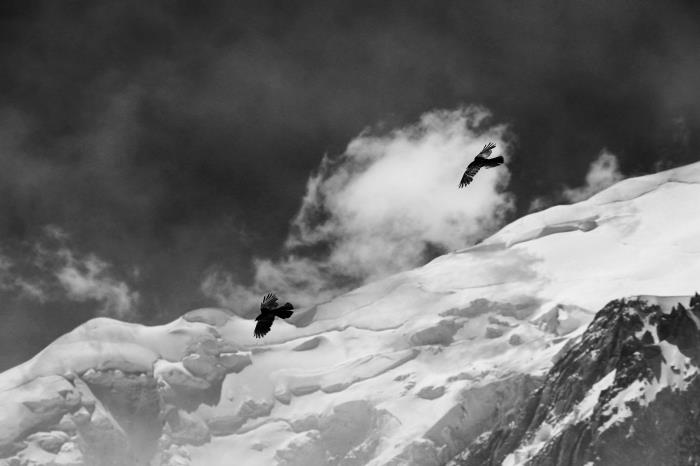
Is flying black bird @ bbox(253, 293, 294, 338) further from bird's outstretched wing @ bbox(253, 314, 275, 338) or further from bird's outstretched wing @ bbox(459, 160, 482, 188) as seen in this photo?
bird's outstretched wing @ bbox(459, 160, 482, 188)

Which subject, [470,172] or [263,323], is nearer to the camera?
[263,323]

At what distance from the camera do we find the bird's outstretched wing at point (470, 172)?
404 feet

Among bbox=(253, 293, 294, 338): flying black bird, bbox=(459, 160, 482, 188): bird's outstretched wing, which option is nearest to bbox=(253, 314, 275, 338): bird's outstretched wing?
bbox=(253, 293, 294, 338): flying black bird

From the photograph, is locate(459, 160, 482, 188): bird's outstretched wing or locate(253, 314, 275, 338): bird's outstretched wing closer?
locate(253, 314, 275, 338): bird's outstretched wing

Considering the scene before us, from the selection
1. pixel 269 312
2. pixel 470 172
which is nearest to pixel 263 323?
pixel 269 312

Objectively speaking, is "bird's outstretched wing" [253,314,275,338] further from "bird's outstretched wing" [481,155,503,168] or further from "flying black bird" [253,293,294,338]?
"bird's outstretched wing" [481,155,503,168]

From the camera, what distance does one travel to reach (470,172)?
124 meters

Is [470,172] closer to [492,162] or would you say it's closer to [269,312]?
[492,162]

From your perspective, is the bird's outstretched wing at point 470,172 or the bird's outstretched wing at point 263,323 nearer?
the bird's outstretched wing at point 263,323

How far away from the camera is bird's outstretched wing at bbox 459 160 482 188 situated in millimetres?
123000

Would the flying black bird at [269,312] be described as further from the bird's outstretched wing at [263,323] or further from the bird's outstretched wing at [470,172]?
the bird's outstretched wing at [470,172]

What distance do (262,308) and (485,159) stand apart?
20.9 m

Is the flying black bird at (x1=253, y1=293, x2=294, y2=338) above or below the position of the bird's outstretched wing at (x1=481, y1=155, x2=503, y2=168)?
below

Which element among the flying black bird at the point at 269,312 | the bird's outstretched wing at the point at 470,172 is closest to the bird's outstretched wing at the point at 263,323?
the flying black bird at the point at 269,312
